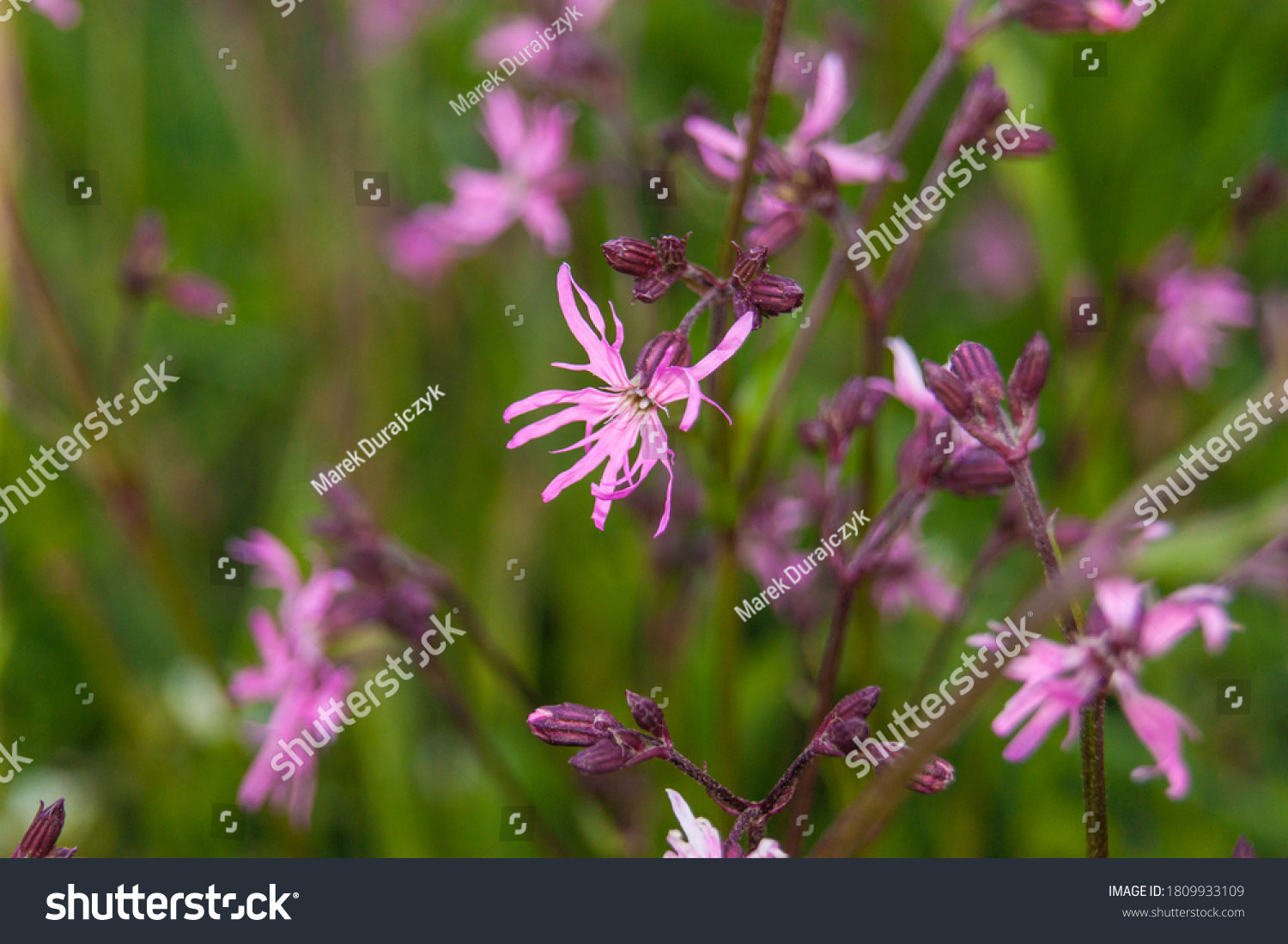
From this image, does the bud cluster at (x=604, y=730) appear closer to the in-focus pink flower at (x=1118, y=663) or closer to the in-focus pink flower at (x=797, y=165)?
the in-focus pink flower at (x=1118, y=663)

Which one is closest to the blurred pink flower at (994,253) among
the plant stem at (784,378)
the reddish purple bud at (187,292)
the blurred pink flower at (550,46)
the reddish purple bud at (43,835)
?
the blurred pink flower at (550,46)

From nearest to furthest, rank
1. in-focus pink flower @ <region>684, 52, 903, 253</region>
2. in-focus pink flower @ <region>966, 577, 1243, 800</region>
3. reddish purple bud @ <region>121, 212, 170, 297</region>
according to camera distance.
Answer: in-focus pink flower @ <region>966, 577, 1243, 800</region>, in-focus pink flower @ <region>684, 52, 903, 253</region>, reddish purple bud @ <region>121, 212, 170, 297</region>

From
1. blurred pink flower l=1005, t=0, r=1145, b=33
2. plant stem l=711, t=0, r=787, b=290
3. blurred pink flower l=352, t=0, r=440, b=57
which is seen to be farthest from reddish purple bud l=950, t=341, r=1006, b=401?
blurred pink flower l=352, t=0, r=440, b=57

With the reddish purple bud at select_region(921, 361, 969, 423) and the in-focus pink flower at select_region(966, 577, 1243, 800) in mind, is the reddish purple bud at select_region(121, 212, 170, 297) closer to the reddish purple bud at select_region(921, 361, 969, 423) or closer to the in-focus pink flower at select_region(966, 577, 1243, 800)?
the reddish purple bud at select_region(921, 361, 969, 423)

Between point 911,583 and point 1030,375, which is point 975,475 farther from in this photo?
point 911,583

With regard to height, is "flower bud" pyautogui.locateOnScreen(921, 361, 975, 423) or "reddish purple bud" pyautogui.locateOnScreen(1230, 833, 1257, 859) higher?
"flower bud" pyautogui.locateOnScreen(921, 361, 975, 423)

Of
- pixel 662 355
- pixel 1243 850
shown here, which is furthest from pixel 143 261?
pixel 1243 850

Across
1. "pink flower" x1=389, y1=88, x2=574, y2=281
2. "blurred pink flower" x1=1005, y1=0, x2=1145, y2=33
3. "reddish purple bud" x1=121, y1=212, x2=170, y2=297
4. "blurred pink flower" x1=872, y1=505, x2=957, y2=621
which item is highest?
Answer: "reddish purple bud" x1=121, y1=212, x2=170, y2=297
